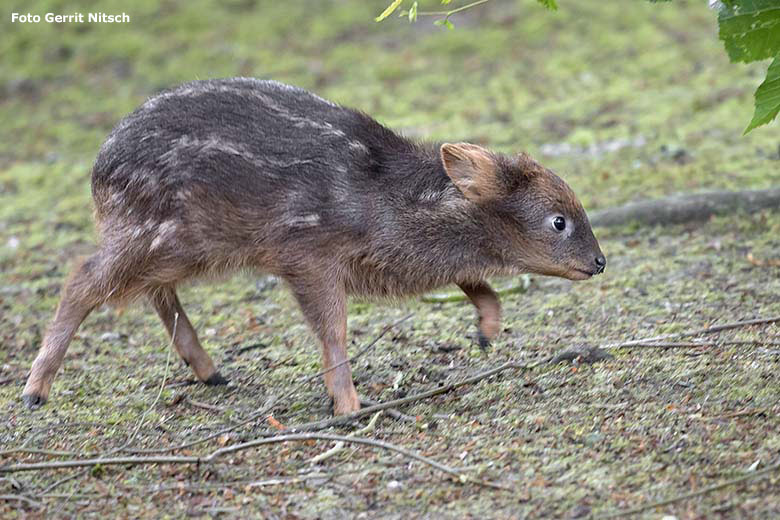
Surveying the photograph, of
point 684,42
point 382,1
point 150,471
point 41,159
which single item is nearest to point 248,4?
point 382,1

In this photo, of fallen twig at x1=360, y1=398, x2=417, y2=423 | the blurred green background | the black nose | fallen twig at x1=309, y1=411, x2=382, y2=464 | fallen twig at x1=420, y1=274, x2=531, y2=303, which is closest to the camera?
fallen twig at x1=309, y1=411, x2=382, y2=464

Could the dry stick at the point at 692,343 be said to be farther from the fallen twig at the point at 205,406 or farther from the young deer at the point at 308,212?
the fallen twig at the point at 205,406

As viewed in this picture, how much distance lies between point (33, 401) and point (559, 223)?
2657mm

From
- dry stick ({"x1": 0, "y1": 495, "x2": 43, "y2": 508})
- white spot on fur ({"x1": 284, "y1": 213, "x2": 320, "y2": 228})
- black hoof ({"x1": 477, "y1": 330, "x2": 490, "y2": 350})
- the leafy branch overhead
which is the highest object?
the leafy branch overhead

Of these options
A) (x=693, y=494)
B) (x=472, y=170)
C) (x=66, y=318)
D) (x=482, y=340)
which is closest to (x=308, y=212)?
(x=472, y=170)

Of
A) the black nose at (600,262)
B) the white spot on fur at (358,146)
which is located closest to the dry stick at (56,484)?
the white spot on fur at (358,146)

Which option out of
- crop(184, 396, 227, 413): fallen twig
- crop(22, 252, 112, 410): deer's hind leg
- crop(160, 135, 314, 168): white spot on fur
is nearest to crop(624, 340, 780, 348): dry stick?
crop(160, 135, 314, 168): white spot on fur

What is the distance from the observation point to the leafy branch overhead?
4750 mm

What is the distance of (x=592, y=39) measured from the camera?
12.1 metres

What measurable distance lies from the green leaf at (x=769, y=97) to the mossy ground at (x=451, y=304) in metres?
1.07

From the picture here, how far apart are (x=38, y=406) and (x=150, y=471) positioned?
3.71ft

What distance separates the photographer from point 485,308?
5.66m

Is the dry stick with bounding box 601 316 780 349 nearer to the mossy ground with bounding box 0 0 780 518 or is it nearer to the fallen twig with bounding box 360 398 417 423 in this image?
the mossy ground with bounding box 0 0 780 518

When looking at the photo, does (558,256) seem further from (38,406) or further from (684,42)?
(684,42)
